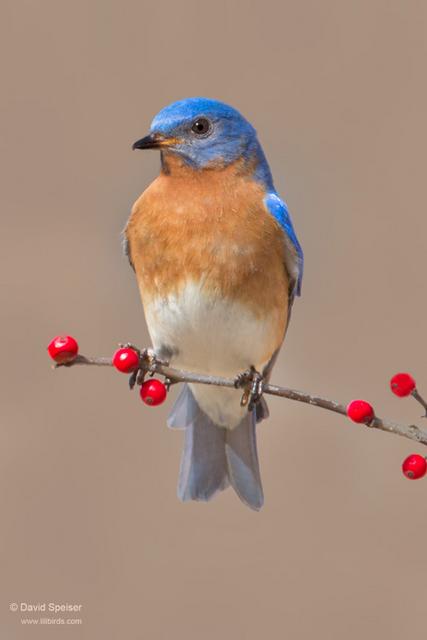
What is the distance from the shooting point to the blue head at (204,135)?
8.97 ft

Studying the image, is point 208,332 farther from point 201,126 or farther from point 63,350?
point 63,350

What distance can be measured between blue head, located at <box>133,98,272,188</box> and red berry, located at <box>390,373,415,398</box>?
990 mm

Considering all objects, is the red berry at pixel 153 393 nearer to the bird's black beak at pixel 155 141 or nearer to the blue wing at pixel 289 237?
the bird's black beak at pixel 155 141

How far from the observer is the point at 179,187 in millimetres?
2799

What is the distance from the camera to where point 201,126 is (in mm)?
2814

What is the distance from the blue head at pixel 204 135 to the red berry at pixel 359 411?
3.43 ft

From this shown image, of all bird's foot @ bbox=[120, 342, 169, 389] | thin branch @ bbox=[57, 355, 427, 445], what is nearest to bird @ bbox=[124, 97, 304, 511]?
bird's foot @ bbox=[120, 342, 169, 389]

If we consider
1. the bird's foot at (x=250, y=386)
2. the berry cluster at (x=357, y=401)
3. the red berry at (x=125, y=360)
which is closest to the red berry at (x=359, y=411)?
the berry cluster at (x=357, y=401)

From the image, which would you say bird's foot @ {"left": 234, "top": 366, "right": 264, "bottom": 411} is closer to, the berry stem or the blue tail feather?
the blue tail feather

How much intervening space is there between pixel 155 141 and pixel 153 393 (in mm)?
761

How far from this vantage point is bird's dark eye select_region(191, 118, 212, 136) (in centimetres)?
279

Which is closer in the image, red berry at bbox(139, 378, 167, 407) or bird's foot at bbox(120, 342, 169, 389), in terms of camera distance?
red berry at bbox(139, 378, 167, 407)

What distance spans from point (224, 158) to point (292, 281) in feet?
1.63

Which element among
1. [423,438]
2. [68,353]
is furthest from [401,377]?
[68,353]
